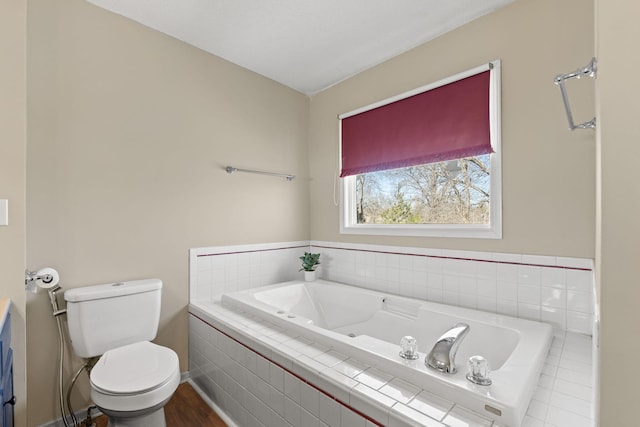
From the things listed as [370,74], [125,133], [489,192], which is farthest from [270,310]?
[370,74]

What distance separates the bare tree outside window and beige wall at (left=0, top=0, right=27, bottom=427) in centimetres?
227

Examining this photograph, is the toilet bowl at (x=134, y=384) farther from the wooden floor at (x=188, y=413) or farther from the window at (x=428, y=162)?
the window at (x=428, y=162)

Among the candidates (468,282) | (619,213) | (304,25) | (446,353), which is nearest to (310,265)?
(468,282)

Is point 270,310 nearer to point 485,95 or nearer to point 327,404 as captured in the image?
point 327,404

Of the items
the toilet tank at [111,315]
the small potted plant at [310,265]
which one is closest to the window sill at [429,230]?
the small potted plant at [310,265]

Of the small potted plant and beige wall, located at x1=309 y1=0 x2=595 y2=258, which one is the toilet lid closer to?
the small potted plant

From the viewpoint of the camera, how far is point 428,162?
7.25 ft

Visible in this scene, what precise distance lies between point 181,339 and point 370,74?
2600mm

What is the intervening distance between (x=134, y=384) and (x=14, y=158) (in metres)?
1.18

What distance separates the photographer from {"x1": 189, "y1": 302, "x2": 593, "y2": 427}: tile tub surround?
1004mm

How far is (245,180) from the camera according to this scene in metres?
2.59

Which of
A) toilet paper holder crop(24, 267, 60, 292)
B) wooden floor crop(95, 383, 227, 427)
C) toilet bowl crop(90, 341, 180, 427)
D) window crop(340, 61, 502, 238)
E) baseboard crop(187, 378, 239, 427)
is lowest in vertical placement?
wooden floor crop(95, 383, 227, 427)

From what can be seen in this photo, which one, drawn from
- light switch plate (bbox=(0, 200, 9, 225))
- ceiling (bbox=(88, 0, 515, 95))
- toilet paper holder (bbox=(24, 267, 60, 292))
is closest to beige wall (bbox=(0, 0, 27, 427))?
light switch plate (bbox=(0, 200, 9, 225))

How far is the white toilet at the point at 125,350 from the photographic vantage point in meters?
1.32
